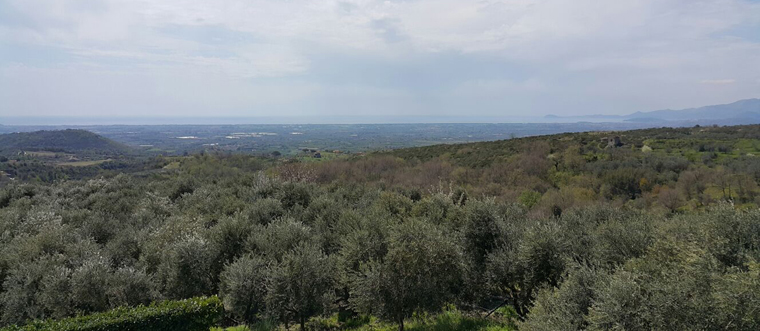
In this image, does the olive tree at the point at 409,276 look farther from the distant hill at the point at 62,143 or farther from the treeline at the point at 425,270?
the distant hill at the point at 62,143

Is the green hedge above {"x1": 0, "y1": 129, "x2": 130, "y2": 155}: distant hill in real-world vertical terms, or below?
below

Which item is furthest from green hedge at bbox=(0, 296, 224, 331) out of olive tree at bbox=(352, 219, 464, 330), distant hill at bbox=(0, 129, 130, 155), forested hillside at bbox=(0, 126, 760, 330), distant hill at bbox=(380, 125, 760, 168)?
distant hill at bbox=(0, 129, 130, 155)

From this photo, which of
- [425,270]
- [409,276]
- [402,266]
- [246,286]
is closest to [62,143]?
[246,286]

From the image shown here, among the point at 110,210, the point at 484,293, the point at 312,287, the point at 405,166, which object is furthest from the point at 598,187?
the point at 110,210

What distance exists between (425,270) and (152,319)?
32.9ft

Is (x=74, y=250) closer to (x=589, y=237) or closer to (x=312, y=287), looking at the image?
(x=312, y=287)

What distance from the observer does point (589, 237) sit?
1502 centimetres

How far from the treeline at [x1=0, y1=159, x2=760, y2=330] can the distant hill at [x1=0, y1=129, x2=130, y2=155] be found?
324ft

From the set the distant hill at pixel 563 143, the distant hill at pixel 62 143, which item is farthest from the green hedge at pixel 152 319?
the distant hill at pixel 62 143

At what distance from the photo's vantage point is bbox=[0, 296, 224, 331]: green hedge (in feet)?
37.8

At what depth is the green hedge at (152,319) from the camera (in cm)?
1151

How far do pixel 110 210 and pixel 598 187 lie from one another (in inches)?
1825

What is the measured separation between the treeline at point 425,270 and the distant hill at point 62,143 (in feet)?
324

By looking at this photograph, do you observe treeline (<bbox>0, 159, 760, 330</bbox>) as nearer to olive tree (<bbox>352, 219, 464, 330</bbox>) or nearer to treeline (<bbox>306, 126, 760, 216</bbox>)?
olive tree (<bbox>352, 219, 464, 330</bbox>)
